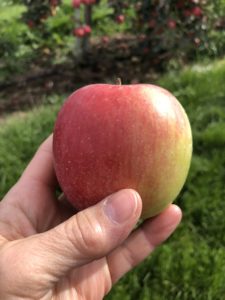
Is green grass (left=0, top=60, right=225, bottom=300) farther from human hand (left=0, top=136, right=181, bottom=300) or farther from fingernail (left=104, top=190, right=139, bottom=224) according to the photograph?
fingernail (left=104, top=190, right=139, bottom=224)

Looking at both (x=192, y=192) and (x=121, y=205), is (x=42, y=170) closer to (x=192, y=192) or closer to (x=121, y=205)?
(x=121, y=205)

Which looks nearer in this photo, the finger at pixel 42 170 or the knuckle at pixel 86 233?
the knuckle at pixel 86 233

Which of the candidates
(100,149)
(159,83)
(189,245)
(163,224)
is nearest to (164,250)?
(189,245)

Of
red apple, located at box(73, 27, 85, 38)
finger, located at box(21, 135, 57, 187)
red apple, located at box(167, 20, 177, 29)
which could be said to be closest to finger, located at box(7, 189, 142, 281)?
finger, located at box(21, 135, 57, 187)

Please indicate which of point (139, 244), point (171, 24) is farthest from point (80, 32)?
point (139, 244)

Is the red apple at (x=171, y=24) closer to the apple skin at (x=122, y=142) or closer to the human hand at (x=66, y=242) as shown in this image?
the human hand at (x=66, y=242)

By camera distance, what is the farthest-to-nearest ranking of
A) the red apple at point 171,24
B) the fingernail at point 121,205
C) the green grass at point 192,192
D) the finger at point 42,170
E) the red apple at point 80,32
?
1. the red apple at point 80,32
2. the red apple at point 171,24
3. the green grass at point 192,192
4. the finger at point 42,170
5. the fingernail at point 121,205

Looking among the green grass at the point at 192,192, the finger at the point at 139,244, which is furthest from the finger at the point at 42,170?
the green grass at the point at 192,192

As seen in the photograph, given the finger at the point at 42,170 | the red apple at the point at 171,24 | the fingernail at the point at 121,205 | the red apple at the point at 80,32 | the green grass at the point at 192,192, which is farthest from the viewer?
the red apple at the point at 80,32

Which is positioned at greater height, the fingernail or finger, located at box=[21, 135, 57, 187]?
the fingernail
